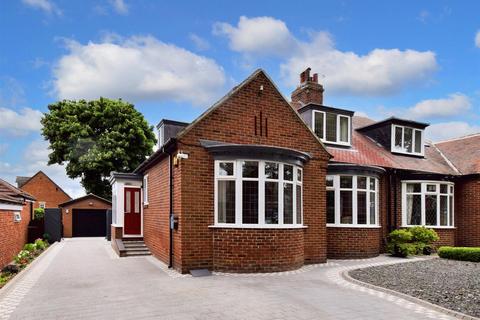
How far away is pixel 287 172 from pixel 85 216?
22.0 meters

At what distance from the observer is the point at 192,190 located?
10844mm

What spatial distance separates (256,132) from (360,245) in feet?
19.4

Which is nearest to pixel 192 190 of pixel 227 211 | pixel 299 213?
pixel 227 211

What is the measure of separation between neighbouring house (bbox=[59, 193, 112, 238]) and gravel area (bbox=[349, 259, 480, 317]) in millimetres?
22227

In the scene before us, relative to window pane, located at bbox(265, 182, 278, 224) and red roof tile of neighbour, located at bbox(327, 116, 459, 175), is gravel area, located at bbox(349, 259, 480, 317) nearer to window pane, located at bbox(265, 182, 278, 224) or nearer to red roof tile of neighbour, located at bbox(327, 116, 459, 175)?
window pane, located at bbox(265, 182, 278, 224)

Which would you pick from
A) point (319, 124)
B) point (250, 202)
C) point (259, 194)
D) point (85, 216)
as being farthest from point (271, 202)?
point (85, 216)

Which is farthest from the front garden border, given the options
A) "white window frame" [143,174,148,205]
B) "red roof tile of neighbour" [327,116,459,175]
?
"white window frame" [143,174,148,205]

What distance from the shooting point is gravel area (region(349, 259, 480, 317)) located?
302 inches

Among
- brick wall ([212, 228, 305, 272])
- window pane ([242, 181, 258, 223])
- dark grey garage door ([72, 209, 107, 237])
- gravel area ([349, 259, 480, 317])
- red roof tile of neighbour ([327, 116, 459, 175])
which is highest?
red roof tile of neighbour ([327, 116, 459, 175])

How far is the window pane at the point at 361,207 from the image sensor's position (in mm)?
14391

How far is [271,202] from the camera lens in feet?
36.3

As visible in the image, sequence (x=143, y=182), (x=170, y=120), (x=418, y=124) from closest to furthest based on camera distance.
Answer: (x=170, y=120)
(x=143, y=182)
(x=418, y=124)

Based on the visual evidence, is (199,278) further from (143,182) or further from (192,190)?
(143,182)

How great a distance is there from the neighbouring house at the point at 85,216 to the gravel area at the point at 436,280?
22.2 m
